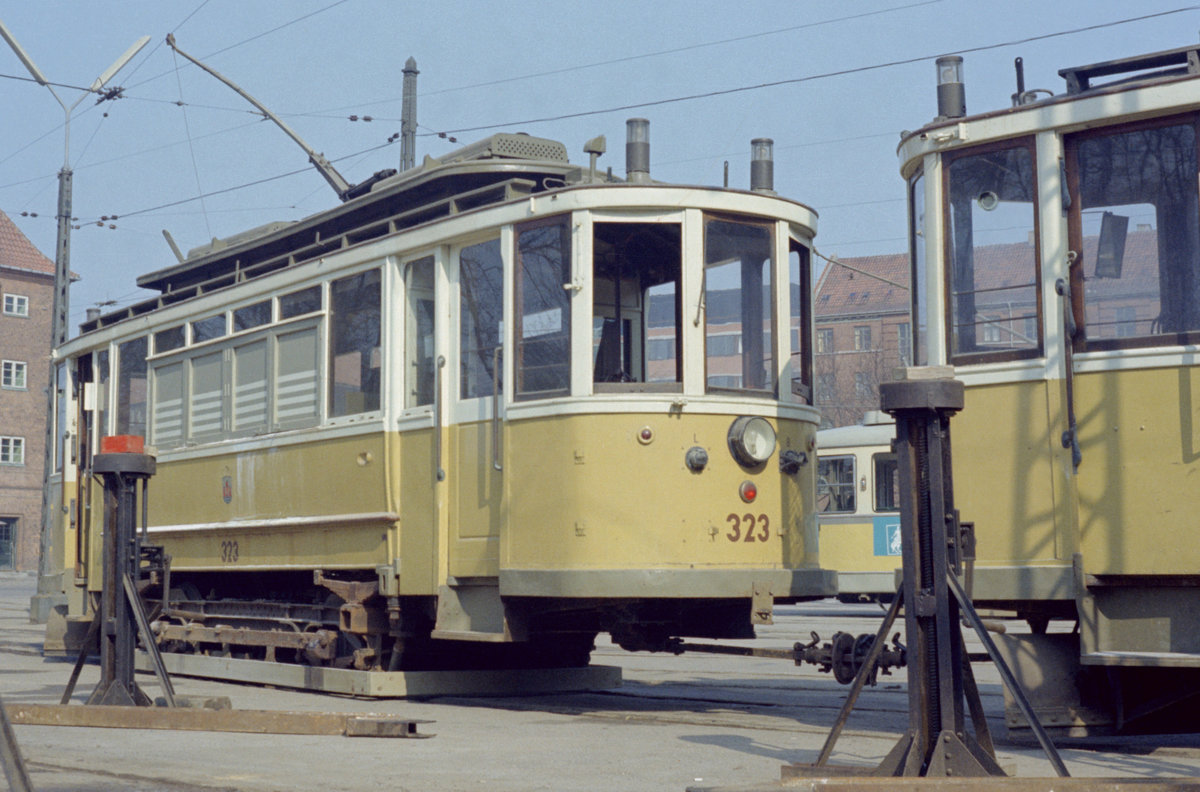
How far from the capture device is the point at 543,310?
9.86 meters

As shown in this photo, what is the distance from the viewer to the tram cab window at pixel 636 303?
9703 mm

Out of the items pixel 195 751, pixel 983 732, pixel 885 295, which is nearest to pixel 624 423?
pixel 195 751

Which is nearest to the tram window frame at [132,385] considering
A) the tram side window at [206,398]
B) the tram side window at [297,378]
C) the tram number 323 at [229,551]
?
the tram side window at [206,398]

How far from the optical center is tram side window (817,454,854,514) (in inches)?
904

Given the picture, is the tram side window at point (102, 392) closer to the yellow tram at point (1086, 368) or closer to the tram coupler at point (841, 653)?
the tram coupler at point (841, 653)

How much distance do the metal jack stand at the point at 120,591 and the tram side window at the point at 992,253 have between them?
4.97 meters

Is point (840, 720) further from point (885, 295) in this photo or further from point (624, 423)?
point (885, 295)

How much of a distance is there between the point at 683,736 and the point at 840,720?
268cm

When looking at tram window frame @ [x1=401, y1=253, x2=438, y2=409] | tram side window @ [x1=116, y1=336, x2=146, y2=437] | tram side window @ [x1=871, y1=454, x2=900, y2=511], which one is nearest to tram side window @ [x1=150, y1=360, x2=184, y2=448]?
tram side window @ [x1=116, y1=336, x2=146, y2=437]

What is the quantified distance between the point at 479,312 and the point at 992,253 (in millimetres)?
3718

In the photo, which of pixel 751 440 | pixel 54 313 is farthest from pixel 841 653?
pixel 54 313

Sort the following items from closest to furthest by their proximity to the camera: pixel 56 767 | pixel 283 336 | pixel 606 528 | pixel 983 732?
pixel 983 732 → pixel 56 767 → pixel 606 528 → pixel 283 336

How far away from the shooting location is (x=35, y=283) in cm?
6244

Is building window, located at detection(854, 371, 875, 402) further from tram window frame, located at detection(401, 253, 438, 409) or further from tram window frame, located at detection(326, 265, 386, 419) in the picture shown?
tram window frame, located at detection(401, 253, 438, 409)
